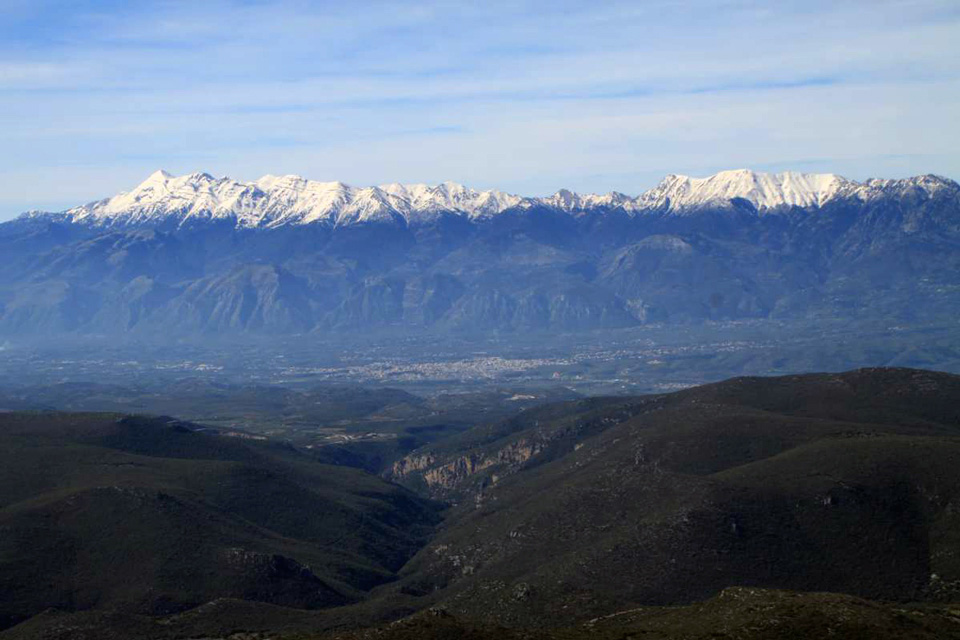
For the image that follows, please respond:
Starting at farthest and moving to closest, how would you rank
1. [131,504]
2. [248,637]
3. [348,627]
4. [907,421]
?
1. [907,421]
2. [131,504]
3. [348,627]
4. [248,637]

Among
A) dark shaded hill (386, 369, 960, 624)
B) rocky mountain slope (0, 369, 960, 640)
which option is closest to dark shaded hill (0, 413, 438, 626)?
rocky mountain slope (0, 369, 960, 640)

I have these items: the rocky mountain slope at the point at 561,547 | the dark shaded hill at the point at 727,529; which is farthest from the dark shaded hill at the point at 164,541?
the dark shaded hill at the point at 727,529

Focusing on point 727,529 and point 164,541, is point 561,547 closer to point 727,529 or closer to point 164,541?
point 727,529

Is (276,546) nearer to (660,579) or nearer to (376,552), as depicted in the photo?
(376,552)

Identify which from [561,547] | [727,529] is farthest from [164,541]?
[727,529]

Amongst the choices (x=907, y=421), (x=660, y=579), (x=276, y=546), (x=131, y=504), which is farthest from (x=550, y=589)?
(x=907, y=421)

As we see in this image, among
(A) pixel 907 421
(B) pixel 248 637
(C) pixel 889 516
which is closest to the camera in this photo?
(B) pixel 248 637
